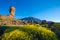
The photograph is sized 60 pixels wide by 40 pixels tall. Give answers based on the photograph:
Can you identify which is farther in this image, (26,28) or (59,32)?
(59,32)

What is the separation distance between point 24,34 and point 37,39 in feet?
3.27

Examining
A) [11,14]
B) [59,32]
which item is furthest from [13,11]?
[59,32]

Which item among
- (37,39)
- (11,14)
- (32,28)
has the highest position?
(11,14)

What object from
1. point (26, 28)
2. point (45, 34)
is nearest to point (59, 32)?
point (45, 34)

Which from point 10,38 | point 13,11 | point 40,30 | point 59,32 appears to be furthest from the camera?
point 13,11

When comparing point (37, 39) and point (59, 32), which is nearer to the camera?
point (37, 39)

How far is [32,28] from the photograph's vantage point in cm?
1184

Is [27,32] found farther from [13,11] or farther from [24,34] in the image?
[13,11]

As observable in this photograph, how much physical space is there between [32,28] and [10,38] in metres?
1.93

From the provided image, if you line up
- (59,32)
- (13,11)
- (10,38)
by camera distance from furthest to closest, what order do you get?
(13,11), (59,32), (10,38)

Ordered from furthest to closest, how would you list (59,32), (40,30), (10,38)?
(59,32) → (40,30) → (10,38)

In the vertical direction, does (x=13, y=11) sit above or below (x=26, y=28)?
above

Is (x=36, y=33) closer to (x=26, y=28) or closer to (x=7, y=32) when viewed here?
(x=26, y=28)

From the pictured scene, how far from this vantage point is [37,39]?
36.6 ft
